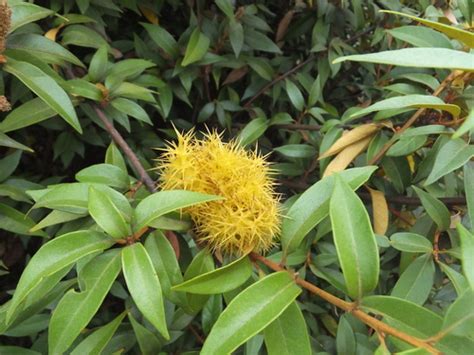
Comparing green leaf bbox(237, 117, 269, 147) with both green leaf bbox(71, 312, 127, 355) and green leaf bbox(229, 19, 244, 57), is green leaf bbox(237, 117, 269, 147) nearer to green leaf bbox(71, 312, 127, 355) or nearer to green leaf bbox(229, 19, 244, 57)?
green leaf bbox(229, 19, 244, 57)

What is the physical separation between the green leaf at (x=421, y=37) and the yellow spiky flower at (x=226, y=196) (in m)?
0.47

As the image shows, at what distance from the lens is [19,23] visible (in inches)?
33.7

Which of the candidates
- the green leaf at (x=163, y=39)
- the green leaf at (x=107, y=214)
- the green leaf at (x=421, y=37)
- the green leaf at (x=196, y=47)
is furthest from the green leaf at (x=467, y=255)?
the green leaf at (x=163, y=39)

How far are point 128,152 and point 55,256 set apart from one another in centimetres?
31

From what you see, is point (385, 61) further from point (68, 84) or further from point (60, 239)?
point (68, 84)

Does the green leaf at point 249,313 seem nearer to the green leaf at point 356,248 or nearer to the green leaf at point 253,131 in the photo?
the green leaf at point 356,248

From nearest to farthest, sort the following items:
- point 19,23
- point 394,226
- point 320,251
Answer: point 19,23, point 320,251, point 394,226

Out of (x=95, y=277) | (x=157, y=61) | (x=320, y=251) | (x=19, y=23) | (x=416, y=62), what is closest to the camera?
(x=416, y=62)

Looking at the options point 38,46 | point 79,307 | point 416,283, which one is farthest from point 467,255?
point 38,46

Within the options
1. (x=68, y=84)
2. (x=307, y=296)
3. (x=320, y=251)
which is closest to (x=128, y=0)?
(x=68, y=84)

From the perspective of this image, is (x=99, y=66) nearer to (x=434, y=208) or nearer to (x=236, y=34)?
A: (x=236, y=34)

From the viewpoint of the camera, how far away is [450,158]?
31.5 inches

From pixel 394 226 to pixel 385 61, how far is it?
2.57 ft

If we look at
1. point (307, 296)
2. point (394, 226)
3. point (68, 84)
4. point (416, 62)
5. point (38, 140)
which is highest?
point (416, 62)
